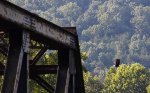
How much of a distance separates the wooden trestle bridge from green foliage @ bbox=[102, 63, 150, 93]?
85922mm

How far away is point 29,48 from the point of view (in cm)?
959

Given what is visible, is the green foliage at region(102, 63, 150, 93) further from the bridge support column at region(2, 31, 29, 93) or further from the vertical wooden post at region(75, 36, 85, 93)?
the bridge support column at region(2, 31, 29, 93)

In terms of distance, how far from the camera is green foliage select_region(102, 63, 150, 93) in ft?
332

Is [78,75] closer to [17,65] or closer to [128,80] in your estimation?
[17,65]

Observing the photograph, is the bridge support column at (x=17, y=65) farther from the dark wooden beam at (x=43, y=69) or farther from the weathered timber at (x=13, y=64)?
the dark wooden beam at (x=43, y=69)

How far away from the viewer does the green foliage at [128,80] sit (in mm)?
101188

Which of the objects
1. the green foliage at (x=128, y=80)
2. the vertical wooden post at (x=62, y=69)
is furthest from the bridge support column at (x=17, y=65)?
the green foliage at (x=128, y=80)

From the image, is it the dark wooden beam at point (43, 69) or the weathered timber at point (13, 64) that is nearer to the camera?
the weathered timber at point (13, 64)

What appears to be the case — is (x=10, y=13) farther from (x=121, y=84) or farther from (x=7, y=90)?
(x=121, y=84)

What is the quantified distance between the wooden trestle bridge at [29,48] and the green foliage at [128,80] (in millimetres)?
85922

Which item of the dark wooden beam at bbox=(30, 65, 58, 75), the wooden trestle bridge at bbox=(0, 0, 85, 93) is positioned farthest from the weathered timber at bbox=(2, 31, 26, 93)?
the dark wooden beam at bbox=(30, 65, 58, 75)

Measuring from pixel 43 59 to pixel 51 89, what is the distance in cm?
2852

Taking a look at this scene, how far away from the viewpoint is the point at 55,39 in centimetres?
1060

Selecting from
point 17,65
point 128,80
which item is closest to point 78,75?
point 17,65
